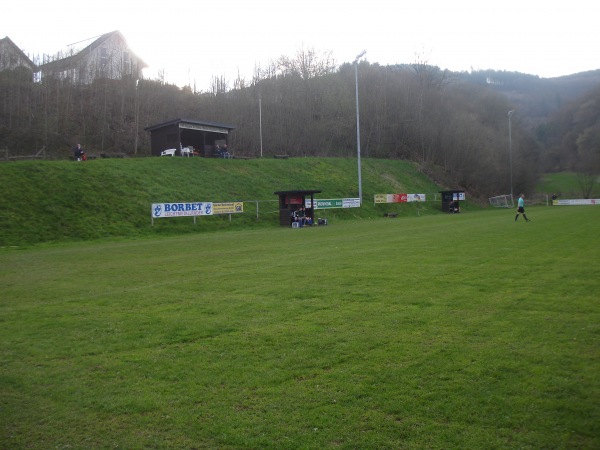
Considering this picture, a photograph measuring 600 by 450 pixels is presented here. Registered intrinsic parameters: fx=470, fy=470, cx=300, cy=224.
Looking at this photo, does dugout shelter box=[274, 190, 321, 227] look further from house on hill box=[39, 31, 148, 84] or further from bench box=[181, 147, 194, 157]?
house on hill box=[39, 31, 148, 84]

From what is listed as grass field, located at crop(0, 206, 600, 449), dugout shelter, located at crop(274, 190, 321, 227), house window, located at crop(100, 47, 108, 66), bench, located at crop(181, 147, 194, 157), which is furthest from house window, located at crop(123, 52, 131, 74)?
grass field, located at crop(0, 206, 600, 449)

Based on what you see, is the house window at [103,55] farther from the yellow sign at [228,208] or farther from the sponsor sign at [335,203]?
the sponsor sign at [335,203]

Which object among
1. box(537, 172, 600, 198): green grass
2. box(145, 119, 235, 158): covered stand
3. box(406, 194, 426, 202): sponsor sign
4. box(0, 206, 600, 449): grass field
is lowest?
box(0, 206, 600, 449): grass field

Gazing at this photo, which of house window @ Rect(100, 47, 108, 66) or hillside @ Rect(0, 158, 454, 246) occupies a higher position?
house window @ Rect(100, 47, 108, 66)

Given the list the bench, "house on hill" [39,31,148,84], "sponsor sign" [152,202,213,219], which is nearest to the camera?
"sponsor sign" [152,202,213,219]

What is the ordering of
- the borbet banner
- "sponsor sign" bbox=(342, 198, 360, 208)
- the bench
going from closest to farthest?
"sponsor sign" bbox=(342, 198, 360, 208) → the bench → the borbet banner

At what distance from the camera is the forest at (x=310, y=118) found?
52.6 metres

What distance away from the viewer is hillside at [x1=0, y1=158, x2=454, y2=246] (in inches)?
1116

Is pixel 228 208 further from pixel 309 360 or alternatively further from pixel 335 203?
pixel 309 360

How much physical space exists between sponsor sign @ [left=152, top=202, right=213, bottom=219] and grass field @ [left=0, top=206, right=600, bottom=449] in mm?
19695

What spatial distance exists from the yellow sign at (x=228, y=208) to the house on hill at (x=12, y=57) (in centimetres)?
3608

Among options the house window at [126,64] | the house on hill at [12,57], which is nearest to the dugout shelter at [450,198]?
the house window at [126,64]

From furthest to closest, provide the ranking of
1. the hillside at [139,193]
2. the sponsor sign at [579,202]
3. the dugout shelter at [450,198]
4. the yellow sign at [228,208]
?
the sponsor sign at [579,202]
the dugout shelter at [450,198]
the yellow sign at [228,208]
the hillside at [139,193]

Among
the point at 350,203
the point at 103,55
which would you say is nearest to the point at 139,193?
the point at 350,203
